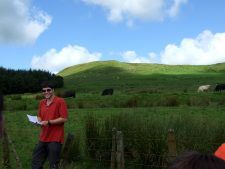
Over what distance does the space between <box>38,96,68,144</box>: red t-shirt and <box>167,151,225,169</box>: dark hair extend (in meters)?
6.58

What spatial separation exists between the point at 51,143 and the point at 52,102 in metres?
0.76

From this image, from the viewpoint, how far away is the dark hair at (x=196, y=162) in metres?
2.17

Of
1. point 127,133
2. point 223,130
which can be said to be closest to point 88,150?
point 127,133

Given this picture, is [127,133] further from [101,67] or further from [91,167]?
[101,67]

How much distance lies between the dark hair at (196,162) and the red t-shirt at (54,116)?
21.6 feet

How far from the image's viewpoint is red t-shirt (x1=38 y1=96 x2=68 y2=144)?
8.77 m

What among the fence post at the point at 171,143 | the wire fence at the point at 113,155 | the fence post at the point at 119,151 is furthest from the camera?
the wire fence at the point at 113,155

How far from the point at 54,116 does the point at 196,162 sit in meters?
6.75

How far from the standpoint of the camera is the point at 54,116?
8773 millimetres

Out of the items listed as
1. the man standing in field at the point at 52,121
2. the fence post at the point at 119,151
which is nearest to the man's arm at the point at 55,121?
the man standing in field at the point at 52,121

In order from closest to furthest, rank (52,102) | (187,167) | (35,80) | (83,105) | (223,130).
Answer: (187,167) → (52,102) → (223,130) → (83,105) → (35,80)

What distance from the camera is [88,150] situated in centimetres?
1130

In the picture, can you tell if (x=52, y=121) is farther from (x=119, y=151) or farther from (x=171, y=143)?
(x=171, y=143)

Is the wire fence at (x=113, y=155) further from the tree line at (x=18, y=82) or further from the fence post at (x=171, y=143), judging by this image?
the tree line at (x=18, y=82)
